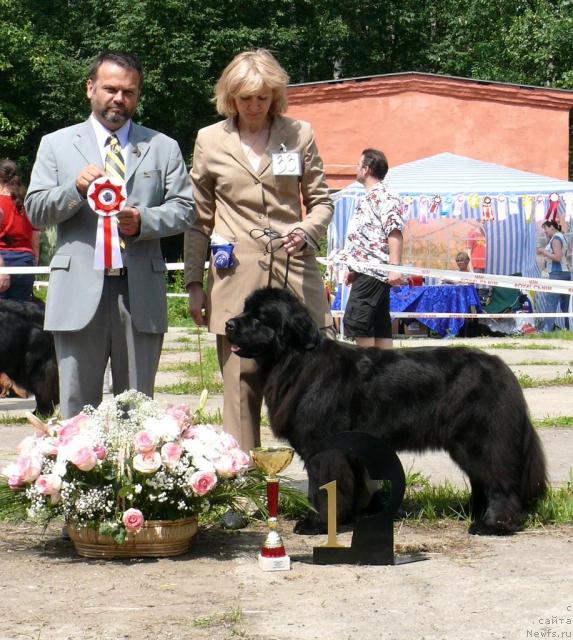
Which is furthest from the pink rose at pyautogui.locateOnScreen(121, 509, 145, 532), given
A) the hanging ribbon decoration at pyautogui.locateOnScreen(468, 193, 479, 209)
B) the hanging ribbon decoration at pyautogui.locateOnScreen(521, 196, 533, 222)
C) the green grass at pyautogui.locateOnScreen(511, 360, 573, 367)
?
the hanging ribbon decoration at pyautogui.locateOnScreen(521, 196, 533, 222)

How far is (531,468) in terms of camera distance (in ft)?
15.7

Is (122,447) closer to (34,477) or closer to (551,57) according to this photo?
(34,477)

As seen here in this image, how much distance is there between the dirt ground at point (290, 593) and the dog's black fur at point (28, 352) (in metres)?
3.63

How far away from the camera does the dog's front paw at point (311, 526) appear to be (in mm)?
4746

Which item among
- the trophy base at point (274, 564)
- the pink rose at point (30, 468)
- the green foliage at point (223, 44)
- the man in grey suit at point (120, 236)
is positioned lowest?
the trophy base at point (274, 564)

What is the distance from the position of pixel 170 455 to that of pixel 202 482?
16 centimetres

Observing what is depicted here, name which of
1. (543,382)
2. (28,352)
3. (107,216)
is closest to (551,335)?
(543,382)

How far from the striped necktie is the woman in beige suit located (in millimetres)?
610

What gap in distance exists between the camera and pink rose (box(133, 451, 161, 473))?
162 inches

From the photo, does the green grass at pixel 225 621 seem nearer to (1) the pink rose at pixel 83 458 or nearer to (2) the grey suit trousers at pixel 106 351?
(1) the pink rose at pixel 83 458

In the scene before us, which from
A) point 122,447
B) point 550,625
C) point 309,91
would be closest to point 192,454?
point 122,447

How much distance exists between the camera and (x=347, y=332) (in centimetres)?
859

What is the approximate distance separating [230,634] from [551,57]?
93.6 ft

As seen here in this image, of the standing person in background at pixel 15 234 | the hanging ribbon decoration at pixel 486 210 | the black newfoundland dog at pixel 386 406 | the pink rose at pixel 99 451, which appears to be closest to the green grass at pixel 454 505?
the black newfoundland dog at pixel 386 406
